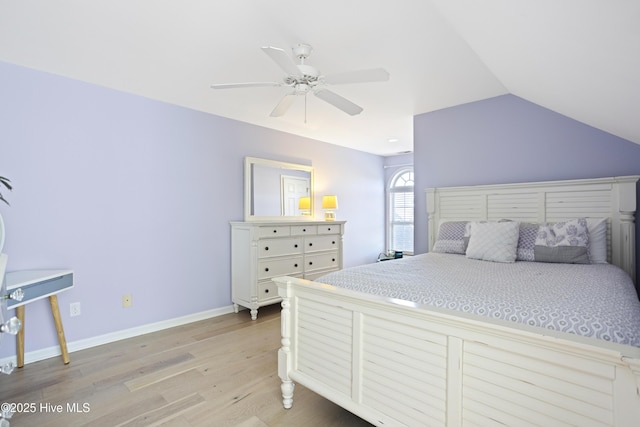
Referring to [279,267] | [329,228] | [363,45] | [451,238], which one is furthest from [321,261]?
[363,45]

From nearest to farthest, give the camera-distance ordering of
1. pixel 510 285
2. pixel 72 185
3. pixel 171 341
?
pixel 510 285, pixel 72 185, pixel 171 341

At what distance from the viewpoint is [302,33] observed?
199cm

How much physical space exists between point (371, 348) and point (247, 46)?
2.03 m

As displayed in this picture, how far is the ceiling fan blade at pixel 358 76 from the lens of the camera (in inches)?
73.8

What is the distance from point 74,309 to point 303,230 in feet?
7.62

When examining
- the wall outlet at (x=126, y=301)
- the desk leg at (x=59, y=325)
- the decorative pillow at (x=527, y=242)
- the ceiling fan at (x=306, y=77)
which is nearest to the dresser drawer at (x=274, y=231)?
the wall outlet at (x=126, y=301)

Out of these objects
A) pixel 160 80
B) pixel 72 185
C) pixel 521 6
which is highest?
pixel 160 80

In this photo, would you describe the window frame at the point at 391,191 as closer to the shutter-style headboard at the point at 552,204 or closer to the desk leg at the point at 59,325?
the shutter-style headboard at the point at 552,204

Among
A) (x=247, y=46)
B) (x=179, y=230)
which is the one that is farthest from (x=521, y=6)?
(x=179, y=230)

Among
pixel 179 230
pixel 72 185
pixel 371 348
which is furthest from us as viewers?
pixel 179 230

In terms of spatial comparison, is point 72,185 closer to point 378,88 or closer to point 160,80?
point 160,80

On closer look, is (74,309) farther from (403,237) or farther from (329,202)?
(403,237)

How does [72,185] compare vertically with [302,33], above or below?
below

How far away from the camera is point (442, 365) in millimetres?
1263
